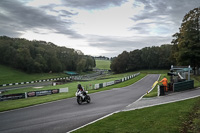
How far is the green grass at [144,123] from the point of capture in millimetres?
7465

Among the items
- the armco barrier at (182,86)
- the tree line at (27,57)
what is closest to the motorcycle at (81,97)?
Answer: the armco barrier at (182,86)

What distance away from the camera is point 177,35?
149 ft

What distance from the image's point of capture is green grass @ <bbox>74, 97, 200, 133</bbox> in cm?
746

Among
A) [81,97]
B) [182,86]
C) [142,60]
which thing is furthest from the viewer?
[142,60]

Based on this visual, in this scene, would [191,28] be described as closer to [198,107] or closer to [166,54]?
[198,107]

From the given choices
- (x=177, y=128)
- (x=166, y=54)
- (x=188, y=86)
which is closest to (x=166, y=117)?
(x=177, y=128)


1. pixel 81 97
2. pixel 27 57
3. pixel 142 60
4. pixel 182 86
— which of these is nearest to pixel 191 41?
pixel 182 86

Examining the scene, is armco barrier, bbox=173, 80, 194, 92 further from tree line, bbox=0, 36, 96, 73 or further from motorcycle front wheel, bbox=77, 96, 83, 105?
tree line, bbox=0, 36, 96, 73

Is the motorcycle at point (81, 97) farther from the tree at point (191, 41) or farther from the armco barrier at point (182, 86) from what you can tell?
the tree at point (191, 41)

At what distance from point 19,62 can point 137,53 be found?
241 feet

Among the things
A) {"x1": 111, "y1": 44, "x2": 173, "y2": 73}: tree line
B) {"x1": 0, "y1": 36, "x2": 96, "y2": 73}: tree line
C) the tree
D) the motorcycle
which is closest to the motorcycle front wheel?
the motorcycle

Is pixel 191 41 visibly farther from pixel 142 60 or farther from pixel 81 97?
pixel 142 60

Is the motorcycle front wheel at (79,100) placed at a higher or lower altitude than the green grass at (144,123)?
lower

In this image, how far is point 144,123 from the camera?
8242mm
